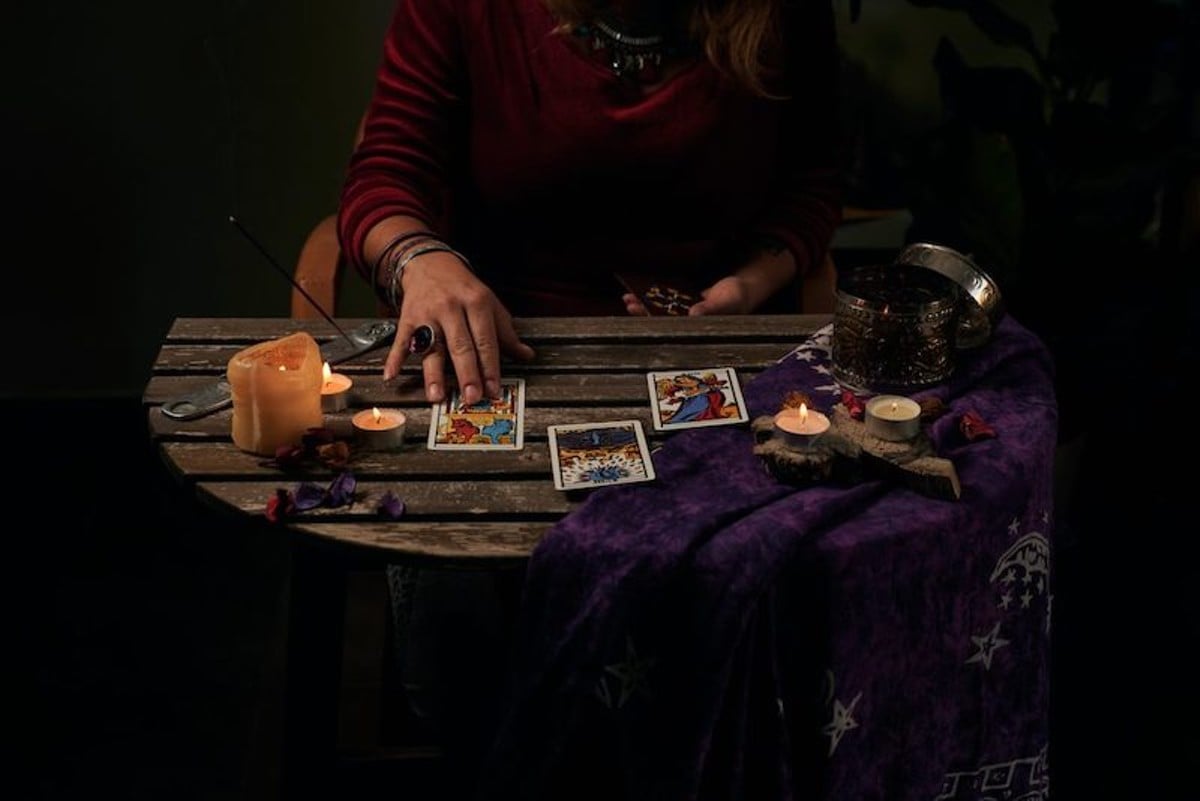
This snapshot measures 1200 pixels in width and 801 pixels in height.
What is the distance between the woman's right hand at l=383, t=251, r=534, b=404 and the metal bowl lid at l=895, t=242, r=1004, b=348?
0.47 m

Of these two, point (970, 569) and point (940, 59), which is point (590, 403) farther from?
point (940, 59)

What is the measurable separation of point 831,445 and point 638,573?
0.80 feet

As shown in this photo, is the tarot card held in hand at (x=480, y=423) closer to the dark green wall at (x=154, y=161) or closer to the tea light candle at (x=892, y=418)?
the tea light candle at (x=892, y=418)

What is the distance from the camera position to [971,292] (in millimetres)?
1497

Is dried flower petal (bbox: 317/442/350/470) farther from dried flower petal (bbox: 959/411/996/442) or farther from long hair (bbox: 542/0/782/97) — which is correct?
long hair (bbox: 542/0/782/97)

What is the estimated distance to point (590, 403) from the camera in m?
1.44

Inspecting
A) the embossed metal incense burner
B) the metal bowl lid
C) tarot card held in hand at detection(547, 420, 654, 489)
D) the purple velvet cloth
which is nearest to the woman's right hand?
tarot card held in hand at detection(547, 420, 654, 489)

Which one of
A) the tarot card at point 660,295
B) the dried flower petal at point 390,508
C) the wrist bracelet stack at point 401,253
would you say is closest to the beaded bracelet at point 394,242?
the wrist bracelet stack at point 401,253

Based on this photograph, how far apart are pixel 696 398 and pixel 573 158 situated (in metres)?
0.57

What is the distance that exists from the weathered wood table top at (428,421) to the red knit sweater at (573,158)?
28cm

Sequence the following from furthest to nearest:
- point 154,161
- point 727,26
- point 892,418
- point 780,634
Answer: point 154,161 < point 727,26 < point 892,418 < point 780,634

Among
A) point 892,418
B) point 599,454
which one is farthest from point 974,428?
point 599,454

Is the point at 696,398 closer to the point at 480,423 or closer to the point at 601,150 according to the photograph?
the point at 480,423

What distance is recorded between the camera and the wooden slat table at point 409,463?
1.20 metres
